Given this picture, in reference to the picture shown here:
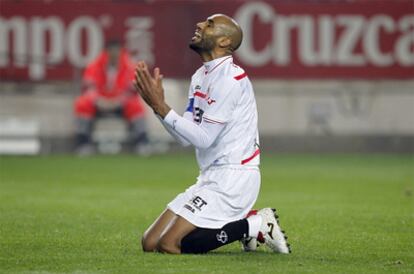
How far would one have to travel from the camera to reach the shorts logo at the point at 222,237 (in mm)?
9461

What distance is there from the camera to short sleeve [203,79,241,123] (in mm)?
9479

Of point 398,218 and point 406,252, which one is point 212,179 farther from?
point 398,218

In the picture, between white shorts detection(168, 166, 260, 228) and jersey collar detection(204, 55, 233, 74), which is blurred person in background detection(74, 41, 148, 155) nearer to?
jersey collar detection(204, 55, 233, 74)

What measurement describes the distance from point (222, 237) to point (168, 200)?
5218mm

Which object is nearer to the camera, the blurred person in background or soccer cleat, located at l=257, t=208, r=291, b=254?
soccer cleat, located at l=257, t=208, r=291, b=254

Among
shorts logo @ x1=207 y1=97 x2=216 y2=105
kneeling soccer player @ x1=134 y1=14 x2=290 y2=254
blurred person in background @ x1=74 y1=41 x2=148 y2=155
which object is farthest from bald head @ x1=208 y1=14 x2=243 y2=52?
blurred person in background @ x1=74 y1=41 x2=148 y2=155

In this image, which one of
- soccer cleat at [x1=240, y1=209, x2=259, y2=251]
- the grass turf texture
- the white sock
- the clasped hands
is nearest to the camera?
the grass turf texture

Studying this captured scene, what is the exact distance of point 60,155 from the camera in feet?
73.6

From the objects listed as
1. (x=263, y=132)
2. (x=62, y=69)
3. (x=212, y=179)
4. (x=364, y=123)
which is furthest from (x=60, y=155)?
(x=212, y=179)

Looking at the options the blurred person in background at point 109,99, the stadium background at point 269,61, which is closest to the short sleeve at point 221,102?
the blurred person in background at point 109,99

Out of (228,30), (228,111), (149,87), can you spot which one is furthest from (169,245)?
(228,30)

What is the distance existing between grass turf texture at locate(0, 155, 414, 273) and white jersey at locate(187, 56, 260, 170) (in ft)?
2.48

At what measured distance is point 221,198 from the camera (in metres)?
9.55

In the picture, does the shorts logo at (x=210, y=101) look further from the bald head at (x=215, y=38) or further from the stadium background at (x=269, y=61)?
the stadium background at (x=269, y=61)
